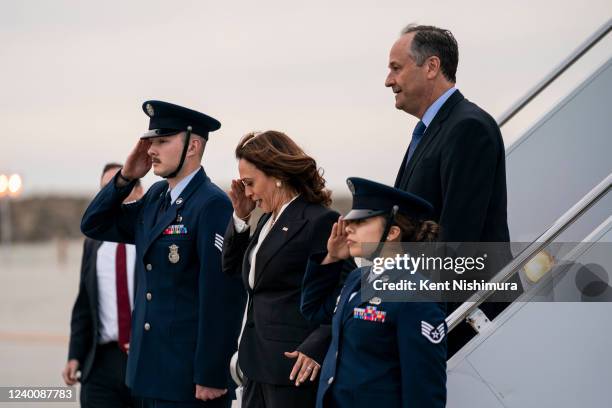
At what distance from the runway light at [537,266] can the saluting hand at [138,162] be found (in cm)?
166

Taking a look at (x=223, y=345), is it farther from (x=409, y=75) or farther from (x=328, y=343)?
(x=409, y=75)

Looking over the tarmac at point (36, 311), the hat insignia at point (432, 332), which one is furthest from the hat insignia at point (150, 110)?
the tarmac at point (36, 311)

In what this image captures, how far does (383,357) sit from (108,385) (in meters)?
2.52

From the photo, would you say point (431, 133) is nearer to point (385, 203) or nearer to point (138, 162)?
point (385, 203)

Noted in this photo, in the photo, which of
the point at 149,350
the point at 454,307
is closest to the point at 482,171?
the point at 454,307

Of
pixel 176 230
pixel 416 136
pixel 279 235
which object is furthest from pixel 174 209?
pixel 416 136

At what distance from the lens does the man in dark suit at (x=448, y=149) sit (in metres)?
3.90

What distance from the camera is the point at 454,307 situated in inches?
155

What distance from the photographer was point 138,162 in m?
4.79

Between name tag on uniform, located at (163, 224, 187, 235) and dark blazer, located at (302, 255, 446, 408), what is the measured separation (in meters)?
1.14

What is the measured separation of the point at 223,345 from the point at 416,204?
1317mm

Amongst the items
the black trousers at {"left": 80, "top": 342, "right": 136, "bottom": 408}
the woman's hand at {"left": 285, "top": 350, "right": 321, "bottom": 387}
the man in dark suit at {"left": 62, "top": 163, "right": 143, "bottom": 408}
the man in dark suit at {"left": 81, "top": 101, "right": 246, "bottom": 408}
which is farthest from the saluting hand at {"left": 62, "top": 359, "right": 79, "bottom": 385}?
the woman's hand at {"left": 285, "top": 350, "right": 321, "bottom": 387}

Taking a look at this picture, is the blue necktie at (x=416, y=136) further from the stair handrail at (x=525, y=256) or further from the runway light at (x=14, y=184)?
the runway light at (x=14, y=184)

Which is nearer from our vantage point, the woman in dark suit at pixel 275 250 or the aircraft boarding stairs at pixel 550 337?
the aircraft boarding stairs at pixel 550 337
